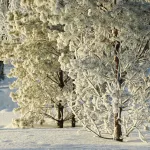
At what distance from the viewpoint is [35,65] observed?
1341 cm

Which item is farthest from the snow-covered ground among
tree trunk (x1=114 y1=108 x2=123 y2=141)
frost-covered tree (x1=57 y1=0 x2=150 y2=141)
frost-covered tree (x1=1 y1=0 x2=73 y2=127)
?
frost-covered tree (x1=1 y1=0 x2=73 y2=127)

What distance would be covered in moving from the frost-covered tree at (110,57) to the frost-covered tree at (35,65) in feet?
7.80

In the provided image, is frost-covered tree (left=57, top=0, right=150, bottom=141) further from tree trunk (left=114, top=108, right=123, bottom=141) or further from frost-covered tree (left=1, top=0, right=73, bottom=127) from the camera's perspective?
frost-covered tree (left=1, top=0, right=73, bottom=127)

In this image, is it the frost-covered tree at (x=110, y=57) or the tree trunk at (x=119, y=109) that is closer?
the frost-covered tree at (x=110, y=57)

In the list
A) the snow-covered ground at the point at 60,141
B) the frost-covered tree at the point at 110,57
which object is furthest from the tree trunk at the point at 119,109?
the snow-covered ground at the point at 60,141

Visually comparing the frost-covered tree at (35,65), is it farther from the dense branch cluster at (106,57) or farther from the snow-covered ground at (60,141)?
the snow-covered ground at (60,141)

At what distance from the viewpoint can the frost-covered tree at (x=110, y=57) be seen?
9484 millimetres

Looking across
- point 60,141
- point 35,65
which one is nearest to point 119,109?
point 60,141

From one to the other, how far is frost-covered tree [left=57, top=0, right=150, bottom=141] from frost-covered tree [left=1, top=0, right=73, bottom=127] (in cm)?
Result: 238

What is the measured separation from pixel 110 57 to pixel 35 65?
12.8 feet

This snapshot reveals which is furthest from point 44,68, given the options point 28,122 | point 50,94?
point 28,122

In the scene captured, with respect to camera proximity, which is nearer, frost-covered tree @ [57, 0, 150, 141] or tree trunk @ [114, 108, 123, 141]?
frost-covered tree @ [57, 0, 150, 141]

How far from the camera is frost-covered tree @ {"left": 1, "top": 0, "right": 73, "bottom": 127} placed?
13.3 m

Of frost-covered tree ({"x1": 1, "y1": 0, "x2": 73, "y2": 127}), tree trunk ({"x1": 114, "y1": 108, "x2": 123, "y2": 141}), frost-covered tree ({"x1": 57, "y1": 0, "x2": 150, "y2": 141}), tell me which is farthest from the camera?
frost-covered tree ({"x1": 1, "y1": 0, "x2": 73, "y2": 127})
